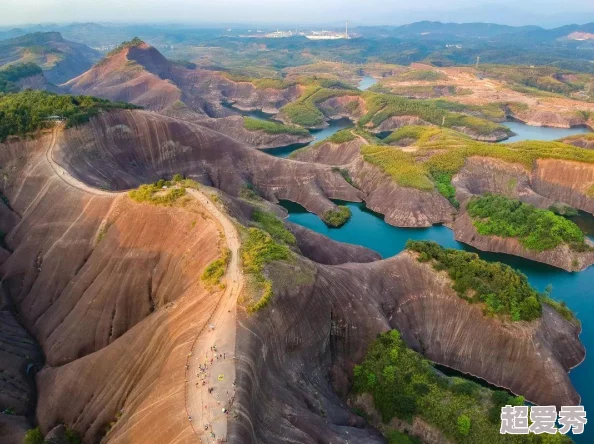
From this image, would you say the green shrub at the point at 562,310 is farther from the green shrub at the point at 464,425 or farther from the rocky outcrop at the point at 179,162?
the rocky outcrop at the point at 179,162

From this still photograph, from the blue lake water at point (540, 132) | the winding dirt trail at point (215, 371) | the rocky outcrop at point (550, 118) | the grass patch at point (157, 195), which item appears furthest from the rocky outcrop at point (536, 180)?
the rocky outcrop at point (550, 118)

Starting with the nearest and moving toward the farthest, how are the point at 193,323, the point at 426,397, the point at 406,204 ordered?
the point at 193,323, the point at 426,397, the point at 406,204

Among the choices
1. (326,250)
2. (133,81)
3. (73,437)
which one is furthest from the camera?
(133,81)

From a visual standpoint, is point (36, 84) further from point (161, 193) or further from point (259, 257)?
point (259, 257)

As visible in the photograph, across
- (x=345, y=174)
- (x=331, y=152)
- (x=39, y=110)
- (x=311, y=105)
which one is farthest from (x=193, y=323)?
(x=311, y=105)

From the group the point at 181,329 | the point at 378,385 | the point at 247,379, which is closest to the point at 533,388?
the point at 378,385
